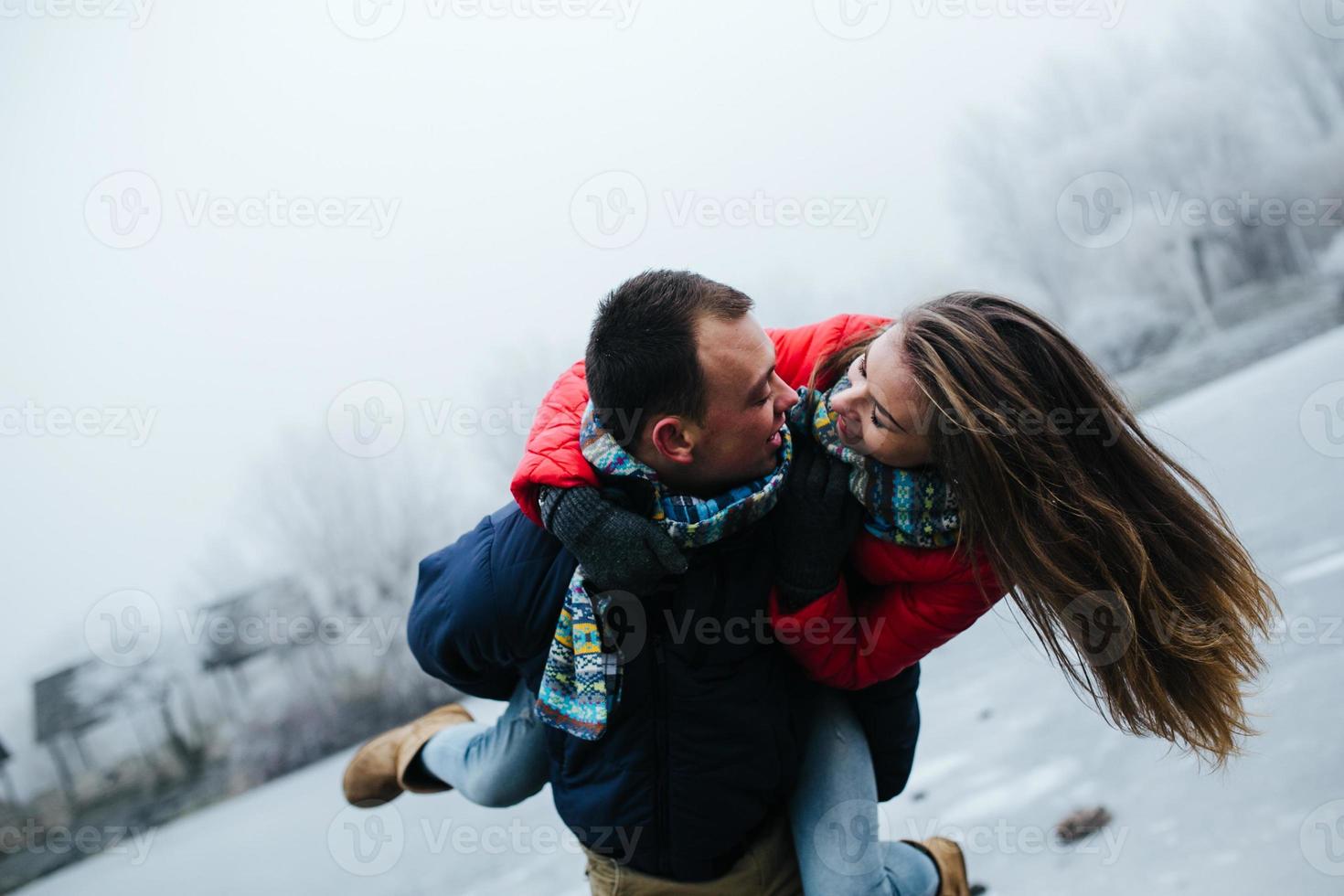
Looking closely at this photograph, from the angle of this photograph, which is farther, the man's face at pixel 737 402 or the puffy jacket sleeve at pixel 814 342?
the puffy jacket sleeve at pixel 814 342

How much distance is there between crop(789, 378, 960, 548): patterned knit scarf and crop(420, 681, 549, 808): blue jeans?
57 cm

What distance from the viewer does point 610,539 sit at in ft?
3.36

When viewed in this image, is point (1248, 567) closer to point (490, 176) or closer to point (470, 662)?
point (470, 662)

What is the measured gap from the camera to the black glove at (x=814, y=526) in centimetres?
109

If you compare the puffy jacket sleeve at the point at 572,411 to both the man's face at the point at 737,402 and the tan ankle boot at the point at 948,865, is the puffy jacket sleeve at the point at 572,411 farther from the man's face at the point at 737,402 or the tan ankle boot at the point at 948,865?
the tan ankle boot at the point at 948,865

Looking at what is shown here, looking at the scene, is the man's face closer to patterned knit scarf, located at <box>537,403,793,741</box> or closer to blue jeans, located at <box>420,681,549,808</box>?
patterned knit scarf, located at <box>537,403,793,741</box>

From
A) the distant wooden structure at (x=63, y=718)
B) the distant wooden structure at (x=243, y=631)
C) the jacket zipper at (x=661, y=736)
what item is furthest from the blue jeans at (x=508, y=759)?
the distant wooden structure at (x=63, y=718)

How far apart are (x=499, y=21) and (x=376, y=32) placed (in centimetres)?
28

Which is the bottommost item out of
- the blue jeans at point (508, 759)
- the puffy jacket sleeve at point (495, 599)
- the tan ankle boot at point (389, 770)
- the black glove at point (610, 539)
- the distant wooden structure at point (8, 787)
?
the distant wooden structure at point (8, 787)

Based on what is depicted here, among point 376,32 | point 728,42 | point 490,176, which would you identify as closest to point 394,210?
point 490,176

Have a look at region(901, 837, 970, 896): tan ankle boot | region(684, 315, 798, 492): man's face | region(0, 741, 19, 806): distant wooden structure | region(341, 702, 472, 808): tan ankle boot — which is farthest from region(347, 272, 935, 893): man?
region(0, 741, 19, 806): distant wooden structure

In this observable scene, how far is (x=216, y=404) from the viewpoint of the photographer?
2201mm

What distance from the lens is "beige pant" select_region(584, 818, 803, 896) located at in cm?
129

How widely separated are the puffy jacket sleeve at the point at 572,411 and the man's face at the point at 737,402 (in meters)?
0.13
